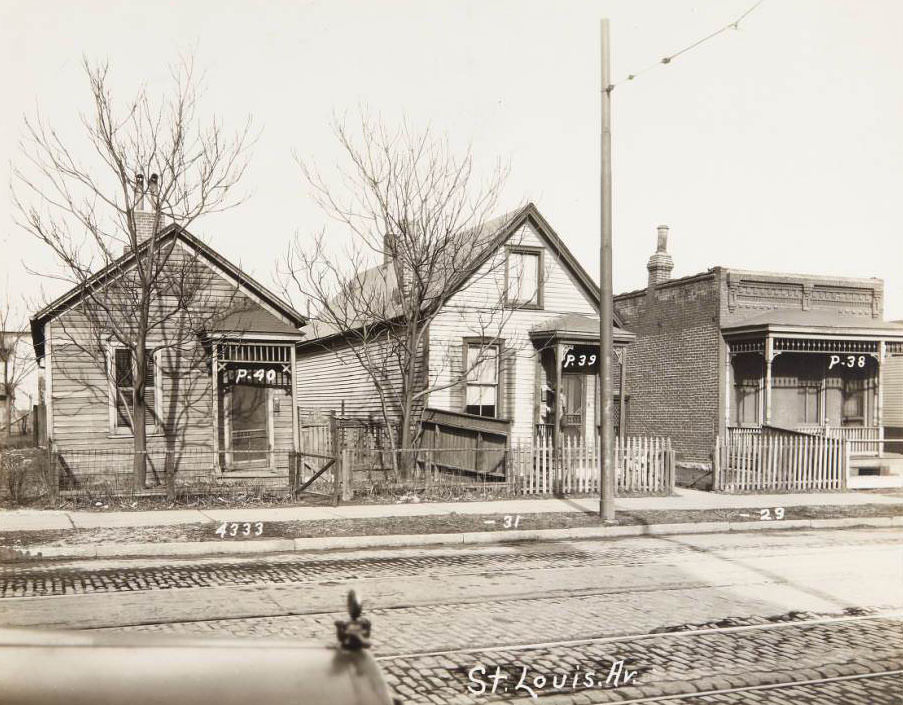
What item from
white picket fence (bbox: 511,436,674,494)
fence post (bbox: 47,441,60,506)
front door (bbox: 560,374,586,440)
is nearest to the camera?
fence post (bbox: 47,441,60,506)

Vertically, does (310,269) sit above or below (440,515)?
above

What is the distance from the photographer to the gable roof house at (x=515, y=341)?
20906 mm

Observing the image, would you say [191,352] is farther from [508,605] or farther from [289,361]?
[508,605]

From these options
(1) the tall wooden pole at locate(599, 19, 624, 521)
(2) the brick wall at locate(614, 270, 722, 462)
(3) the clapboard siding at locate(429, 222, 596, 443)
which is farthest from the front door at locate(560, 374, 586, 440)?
(1) the tall wooden pole at locate(599, 19, 624, 521)

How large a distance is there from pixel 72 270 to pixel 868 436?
2223 cm

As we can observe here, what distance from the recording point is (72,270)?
16234 millimetres

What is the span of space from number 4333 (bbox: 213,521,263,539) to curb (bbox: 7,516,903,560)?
609 mm

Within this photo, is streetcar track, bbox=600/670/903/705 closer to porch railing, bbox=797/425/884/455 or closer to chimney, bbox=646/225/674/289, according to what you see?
porch railing, bbox=797/425/884/455

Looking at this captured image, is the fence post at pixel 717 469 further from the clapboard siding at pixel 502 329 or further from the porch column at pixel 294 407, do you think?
the porch column at pixel 294 407

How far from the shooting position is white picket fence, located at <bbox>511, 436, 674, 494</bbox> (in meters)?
17.2

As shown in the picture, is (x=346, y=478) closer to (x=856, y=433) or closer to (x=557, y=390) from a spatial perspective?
(x=557, y=390)

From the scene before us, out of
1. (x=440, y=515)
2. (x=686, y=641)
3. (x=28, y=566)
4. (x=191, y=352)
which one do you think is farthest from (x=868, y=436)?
(x=28, y=566)

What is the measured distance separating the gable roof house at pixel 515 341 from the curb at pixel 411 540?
6.82 m

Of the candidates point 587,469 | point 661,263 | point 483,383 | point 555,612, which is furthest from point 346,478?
point 661,263
